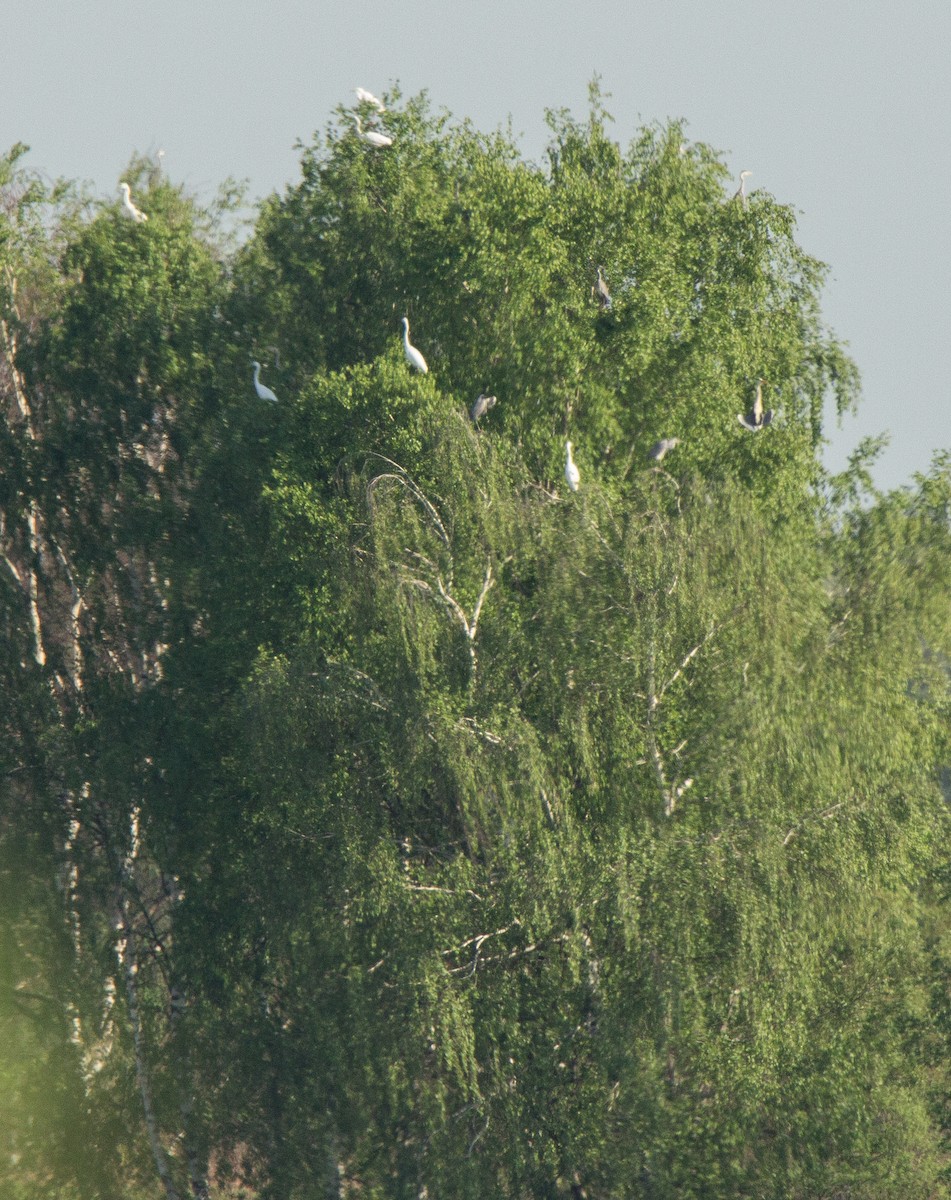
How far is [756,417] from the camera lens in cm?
2238

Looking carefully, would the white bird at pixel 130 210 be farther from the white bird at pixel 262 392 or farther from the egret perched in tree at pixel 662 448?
the egret perched in tree at pixel 662 448

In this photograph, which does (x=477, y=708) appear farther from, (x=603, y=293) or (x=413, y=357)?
(x=603, y=293)

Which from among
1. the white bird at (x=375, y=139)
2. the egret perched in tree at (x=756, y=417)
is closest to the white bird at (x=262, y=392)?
the white bird at (x=375, y=139)

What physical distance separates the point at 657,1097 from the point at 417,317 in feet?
37.9

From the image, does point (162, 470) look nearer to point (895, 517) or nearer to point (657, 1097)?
point (895, 517)

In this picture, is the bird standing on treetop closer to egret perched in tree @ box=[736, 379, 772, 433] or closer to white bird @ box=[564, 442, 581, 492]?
egret perched in tree @ box=[736, 379, 772, 433]

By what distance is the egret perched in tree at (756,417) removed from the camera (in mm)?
22375

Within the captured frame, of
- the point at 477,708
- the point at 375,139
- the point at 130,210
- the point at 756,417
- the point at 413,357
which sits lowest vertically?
the point at 477,708

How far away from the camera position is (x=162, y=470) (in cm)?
2711

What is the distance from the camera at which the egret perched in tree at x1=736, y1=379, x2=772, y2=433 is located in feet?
73.4

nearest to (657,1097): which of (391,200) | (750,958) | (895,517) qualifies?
(750,958)

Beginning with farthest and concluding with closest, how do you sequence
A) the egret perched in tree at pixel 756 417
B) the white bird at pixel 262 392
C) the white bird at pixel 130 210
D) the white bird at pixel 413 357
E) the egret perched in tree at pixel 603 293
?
1. the white bird at pixel 130 210
2. the white bird at pixel 262 392
3. the egret perched in tree at pixel 756 417
4. the egret perched in tree at pixel 603 293
5. the white bird at pixel 413 357

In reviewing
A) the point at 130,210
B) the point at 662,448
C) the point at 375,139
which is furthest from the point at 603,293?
the point at 130,210

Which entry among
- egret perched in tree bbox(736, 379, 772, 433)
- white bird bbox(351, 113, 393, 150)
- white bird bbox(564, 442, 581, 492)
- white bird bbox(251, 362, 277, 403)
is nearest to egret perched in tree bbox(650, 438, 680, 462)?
egret perched in tree bbox(736, 379, 772, 433)
